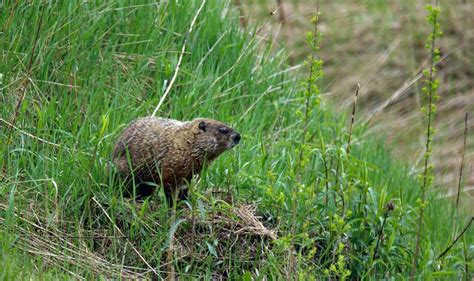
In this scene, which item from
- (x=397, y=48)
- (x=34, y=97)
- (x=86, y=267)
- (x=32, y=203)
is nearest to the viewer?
(x=86, y=267)

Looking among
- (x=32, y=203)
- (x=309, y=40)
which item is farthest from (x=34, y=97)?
(x=309, y=40)

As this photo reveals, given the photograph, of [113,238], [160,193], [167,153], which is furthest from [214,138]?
[113,238]

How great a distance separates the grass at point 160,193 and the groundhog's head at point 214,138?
242 mm

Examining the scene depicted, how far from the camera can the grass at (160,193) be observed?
591 centimetres

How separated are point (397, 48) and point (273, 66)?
379cm

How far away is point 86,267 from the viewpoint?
18.4 feet

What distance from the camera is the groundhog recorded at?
20.2ft

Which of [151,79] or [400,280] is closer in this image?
[400,280]

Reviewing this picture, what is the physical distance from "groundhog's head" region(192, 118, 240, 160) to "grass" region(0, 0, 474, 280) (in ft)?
0.79

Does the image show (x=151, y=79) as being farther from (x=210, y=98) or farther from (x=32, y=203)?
(x=32, y=203)

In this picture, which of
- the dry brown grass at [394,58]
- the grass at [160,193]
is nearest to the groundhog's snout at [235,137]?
the grass at [160,193]

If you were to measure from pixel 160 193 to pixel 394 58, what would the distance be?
625 cm

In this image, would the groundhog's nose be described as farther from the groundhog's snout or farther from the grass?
the grass

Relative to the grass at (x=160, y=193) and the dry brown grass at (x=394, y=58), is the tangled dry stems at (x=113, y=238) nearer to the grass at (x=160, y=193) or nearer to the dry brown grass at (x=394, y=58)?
the grass at (x=160, y=193)
